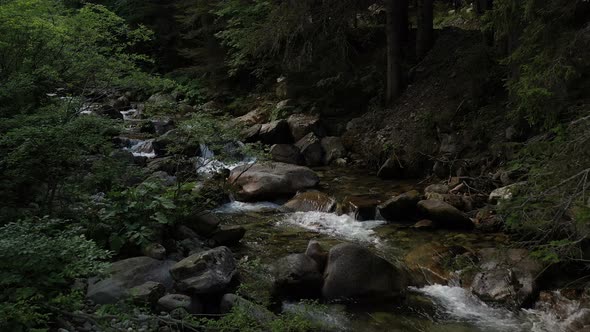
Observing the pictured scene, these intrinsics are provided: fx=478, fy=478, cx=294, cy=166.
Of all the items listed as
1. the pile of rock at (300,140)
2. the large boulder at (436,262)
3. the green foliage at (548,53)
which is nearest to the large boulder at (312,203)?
the large boulder at (436,262)

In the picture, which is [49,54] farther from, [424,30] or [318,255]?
[424,30]

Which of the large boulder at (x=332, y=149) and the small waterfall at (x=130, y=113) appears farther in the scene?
the small waterfall at (x=130, y=113)

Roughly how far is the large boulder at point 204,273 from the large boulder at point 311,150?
7.92m

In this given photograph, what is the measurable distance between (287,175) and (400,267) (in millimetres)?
4638

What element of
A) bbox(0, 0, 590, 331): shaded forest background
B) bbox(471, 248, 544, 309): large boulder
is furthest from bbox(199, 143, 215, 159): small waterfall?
bbox(471, 248, 544, 309): large boulder

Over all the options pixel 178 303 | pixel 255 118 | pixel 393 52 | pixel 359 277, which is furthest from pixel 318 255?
pixel 255 118

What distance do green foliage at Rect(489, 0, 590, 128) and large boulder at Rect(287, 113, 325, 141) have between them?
8159mm

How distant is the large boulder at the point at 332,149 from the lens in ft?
44.4

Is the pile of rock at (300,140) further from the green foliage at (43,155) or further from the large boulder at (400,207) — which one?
the green foliage at (43,155)

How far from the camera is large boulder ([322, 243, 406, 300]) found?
6113 mm

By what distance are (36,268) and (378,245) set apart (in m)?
5.34

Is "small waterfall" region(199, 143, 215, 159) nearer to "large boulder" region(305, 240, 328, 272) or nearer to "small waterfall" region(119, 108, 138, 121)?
"large boulder" region(305, 240, 328, 272)

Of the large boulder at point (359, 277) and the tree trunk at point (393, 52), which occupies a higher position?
the tree trunk at point (393, 52)

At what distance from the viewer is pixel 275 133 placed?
1456cm
